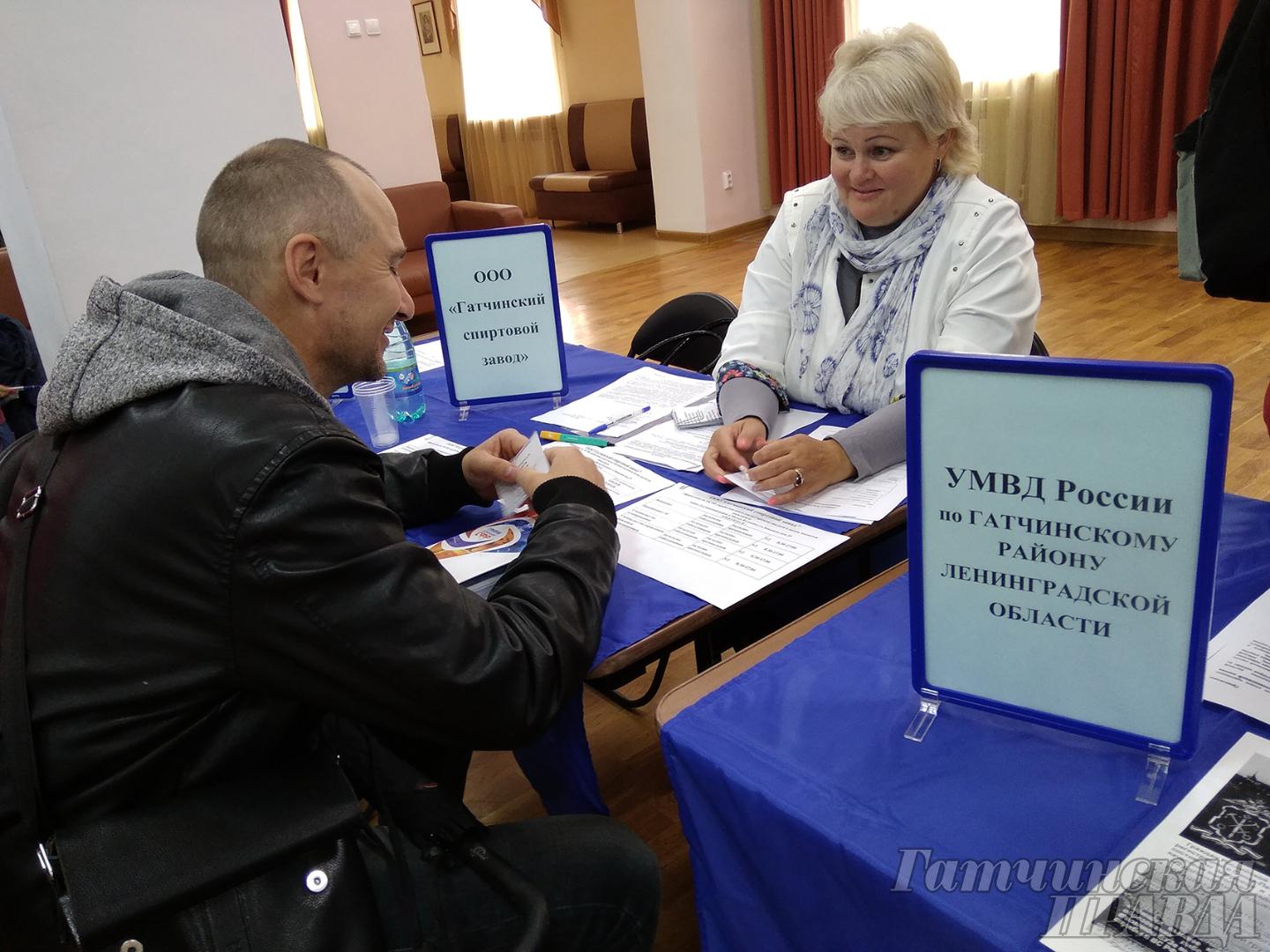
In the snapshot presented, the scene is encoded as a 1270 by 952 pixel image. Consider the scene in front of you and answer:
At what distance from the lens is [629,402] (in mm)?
1914

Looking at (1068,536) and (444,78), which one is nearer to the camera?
(1068,536)


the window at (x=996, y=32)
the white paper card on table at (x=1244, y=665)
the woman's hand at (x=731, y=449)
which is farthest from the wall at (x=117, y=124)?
the window at (x=996, y=32)

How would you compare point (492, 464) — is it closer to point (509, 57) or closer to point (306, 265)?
point (306, 265)

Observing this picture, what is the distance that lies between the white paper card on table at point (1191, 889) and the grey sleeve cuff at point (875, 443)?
0.75 meters

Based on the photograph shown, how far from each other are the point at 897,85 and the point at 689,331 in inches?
42.5

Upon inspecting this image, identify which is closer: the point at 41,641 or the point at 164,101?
the point at 41,641

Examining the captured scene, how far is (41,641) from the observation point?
831mm

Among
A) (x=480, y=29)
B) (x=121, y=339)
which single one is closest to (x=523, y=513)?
(x=121, y=339)

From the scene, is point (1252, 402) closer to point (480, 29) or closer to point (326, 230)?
point (326, 230)

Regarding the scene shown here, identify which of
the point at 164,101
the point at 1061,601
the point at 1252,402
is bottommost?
the point at 1252,402

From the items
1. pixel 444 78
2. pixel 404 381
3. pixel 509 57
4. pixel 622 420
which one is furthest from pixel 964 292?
pixel 444 78

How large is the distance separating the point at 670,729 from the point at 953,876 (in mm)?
293

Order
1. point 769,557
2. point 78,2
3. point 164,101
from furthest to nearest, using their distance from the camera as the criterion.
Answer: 1. point 164,101
2. point 78,2
3. point 769,557

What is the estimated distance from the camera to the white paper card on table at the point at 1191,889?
0.61m
